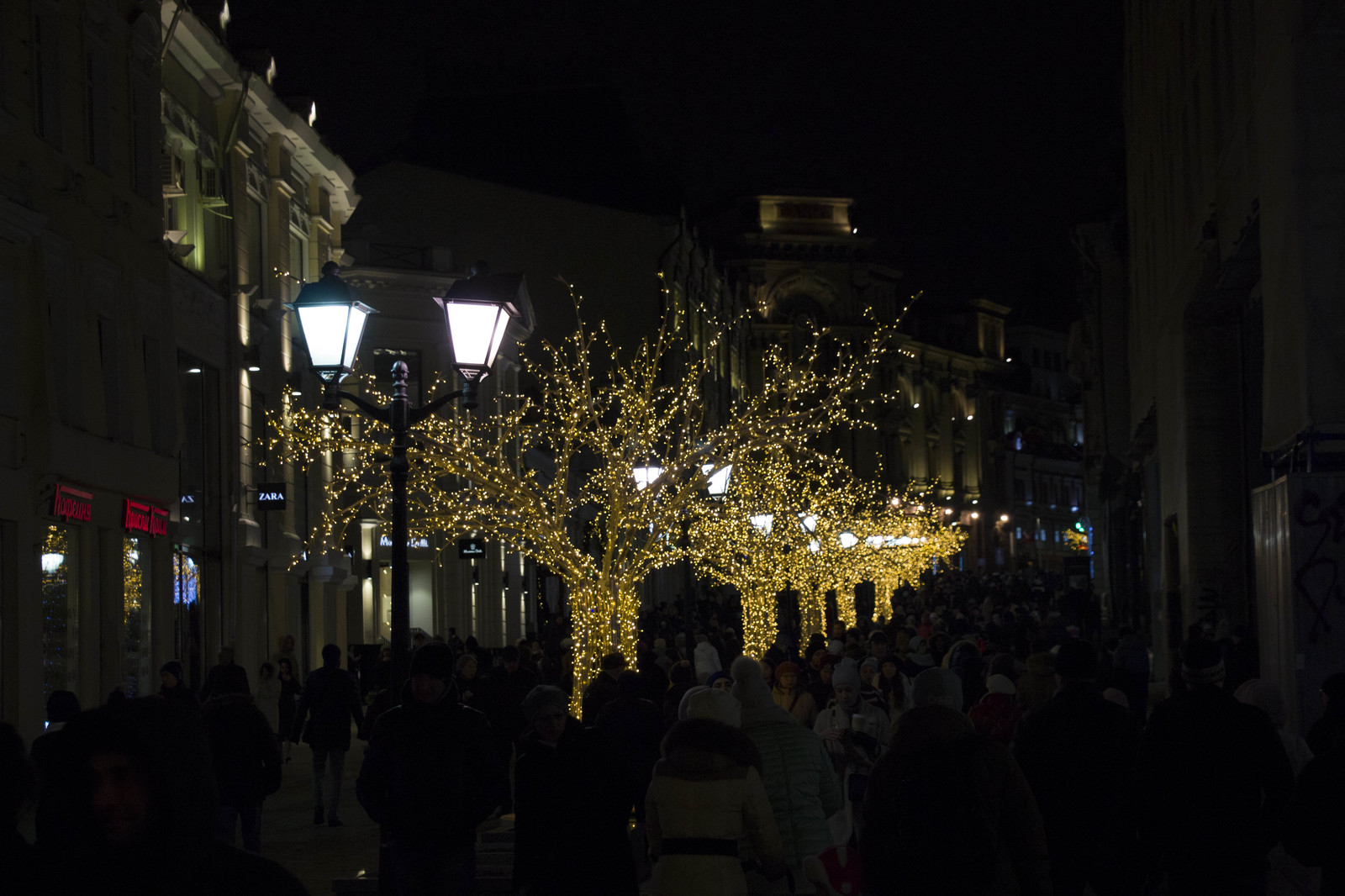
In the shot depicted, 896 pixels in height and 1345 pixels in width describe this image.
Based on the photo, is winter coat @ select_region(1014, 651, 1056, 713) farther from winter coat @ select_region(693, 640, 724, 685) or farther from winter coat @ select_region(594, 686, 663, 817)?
winter coat @ select_region(693, 640, 724, 685)

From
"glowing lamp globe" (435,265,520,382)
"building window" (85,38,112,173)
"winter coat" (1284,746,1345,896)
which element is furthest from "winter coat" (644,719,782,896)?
"building window" (85,38,112,173)

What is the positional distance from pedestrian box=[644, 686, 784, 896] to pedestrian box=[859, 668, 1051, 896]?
0.81m

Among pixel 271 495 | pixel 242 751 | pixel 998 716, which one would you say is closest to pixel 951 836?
pixel 998 716

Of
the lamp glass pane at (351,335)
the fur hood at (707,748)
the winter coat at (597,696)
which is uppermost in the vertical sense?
the lamp glass pane at (351,335)

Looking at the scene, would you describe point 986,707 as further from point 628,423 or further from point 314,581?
point 314,581

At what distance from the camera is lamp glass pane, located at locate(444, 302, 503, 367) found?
448 inches

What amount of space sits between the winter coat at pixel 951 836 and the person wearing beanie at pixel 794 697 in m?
6.29

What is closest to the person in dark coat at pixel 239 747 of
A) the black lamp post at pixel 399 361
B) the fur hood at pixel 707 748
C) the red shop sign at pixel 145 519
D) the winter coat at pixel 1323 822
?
the black lamp post at pixel 399 361

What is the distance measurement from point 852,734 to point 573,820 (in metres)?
3.78

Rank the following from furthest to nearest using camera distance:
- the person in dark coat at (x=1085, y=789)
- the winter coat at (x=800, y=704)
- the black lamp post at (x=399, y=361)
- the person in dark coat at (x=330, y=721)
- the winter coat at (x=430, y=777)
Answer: the person in dark coat at (x=330, y=721)
the winter coat at (x=800, y=704)
the black lamp post at (x=399, y=361)
the winter coat at (x=430, y=777)
the person in dark coat at (x=1085, y=789)

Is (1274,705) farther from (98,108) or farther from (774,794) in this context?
(98,108)

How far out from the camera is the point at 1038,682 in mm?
11188

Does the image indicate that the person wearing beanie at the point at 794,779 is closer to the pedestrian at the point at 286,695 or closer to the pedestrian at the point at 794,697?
the pedestrian at the point at 794,697

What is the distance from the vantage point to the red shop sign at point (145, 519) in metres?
19.6
